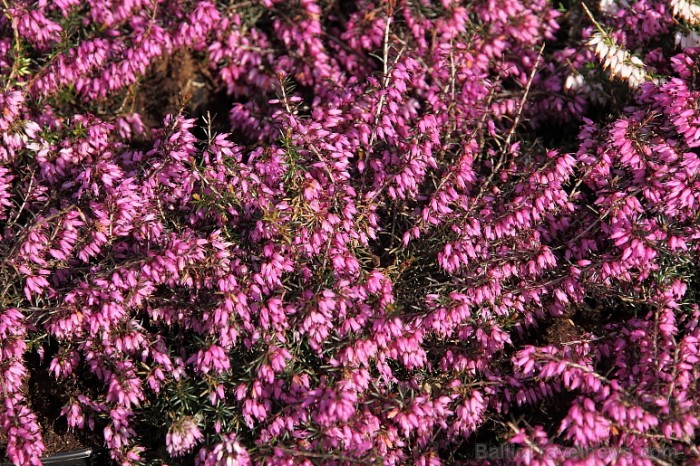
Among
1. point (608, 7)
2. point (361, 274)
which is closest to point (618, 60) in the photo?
point (608, 7)

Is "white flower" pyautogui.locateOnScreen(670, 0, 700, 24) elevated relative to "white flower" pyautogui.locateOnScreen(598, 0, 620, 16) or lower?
elevated

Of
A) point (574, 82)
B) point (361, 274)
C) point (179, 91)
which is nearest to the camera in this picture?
point (361, 274)

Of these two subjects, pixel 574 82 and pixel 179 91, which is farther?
pixel 179 91

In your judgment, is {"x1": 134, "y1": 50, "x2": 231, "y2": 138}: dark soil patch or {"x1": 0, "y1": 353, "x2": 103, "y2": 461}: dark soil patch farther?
{"x1": 134, "y1": 50, "x2": 231, "y2": 138}: dark soil patch

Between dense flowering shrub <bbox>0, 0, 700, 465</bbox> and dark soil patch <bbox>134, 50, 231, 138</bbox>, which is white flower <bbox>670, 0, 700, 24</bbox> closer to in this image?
dense flowering shrub <bbox>0, 0, 700, 465</bbox>

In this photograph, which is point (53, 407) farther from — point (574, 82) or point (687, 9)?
point (687, 9)

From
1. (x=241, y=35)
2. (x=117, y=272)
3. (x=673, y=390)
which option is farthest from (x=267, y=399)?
(x=241, y=35)

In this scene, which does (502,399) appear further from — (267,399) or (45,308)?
(45,308)

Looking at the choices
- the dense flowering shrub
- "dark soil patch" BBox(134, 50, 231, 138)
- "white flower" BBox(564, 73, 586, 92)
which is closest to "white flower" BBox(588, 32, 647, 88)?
the dense flowering shrub

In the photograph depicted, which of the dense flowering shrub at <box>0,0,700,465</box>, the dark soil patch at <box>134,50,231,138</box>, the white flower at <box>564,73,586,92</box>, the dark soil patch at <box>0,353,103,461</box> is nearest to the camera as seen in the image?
the dense flowering shrub at <box>0,0,700,465</box>
